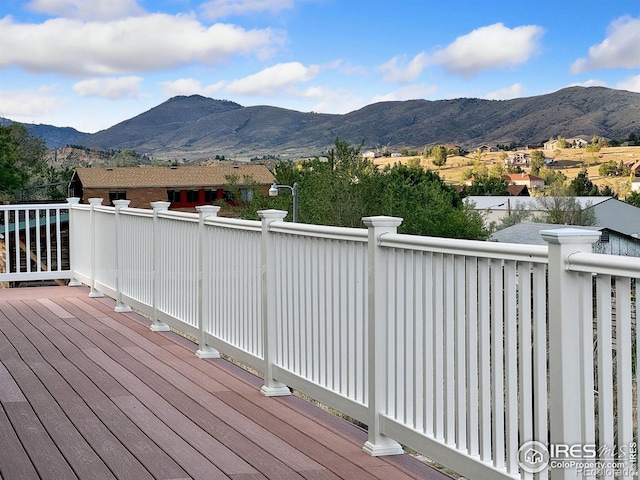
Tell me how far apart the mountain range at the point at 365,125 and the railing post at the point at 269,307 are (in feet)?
283

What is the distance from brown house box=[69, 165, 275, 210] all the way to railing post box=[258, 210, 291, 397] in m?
62.0

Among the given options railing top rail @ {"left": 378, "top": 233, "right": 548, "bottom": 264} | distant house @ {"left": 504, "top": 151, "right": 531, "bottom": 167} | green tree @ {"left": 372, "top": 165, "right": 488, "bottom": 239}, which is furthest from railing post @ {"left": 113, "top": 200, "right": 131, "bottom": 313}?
distant house @ {"left": 504, "top": 151, "right": 531, "bottom": 167}

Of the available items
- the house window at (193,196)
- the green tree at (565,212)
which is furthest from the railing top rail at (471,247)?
the green tree at (565,212)

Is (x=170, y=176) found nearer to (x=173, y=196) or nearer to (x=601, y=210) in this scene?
(x=173, y=196)

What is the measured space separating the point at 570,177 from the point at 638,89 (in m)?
28.3

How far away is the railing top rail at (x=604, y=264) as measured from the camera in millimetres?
2189

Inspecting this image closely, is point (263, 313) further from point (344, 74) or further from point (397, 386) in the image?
point (344, 74)

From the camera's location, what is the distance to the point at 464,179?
280 feet

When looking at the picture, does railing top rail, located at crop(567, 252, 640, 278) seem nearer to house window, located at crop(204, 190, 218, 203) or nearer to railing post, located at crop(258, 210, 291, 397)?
railing post, located at crop(258, 210, 291, 397)

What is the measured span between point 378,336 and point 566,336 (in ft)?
4.22

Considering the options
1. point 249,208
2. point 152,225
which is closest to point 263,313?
point 152,225

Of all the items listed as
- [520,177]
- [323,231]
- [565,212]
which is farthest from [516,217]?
[323,231]

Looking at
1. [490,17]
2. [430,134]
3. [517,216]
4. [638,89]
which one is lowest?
[517,216]

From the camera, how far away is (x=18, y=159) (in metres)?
68.4
